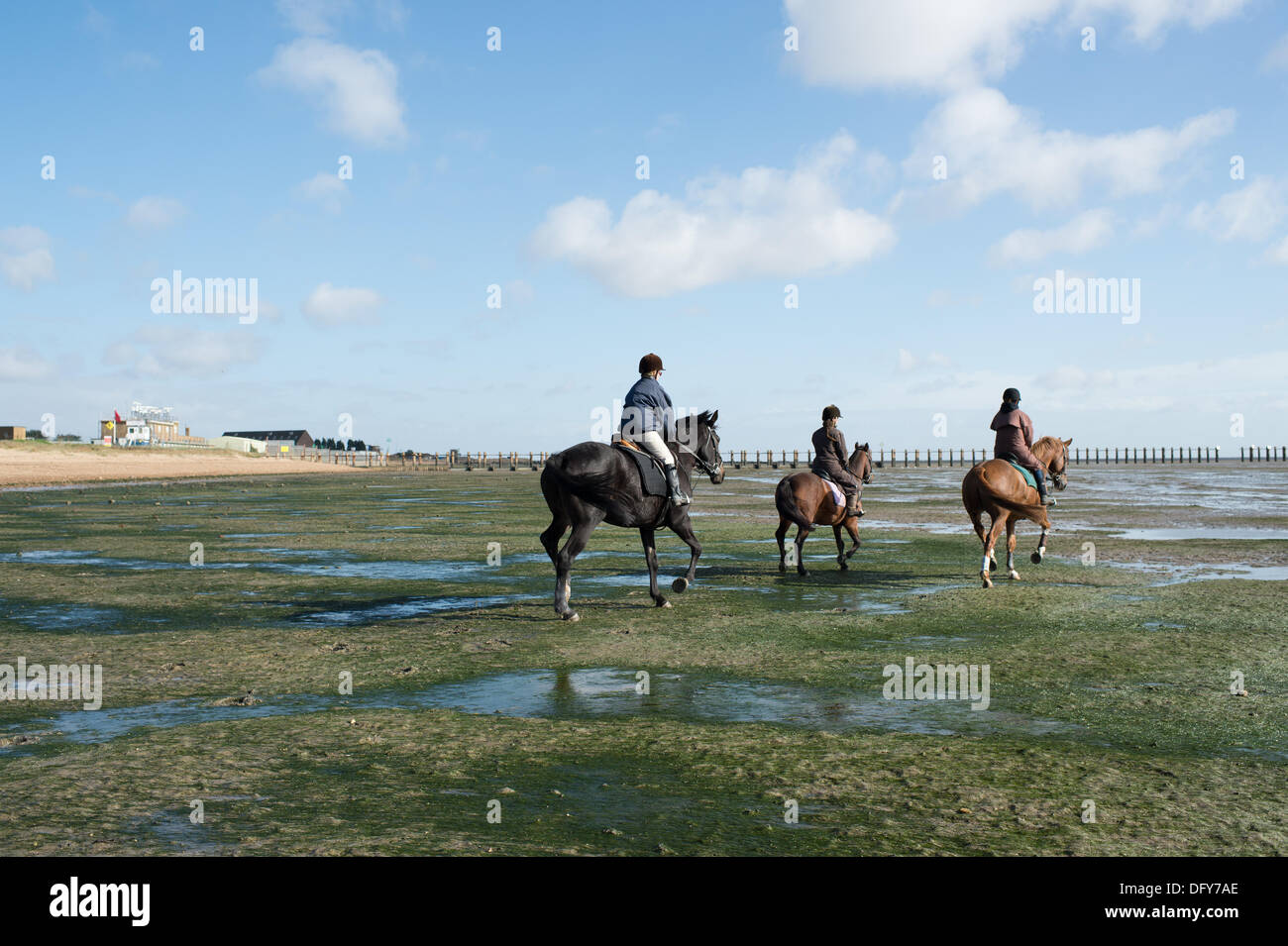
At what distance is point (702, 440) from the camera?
1230 centimetres

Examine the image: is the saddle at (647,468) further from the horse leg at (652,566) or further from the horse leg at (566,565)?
the horse leg at (566,565)

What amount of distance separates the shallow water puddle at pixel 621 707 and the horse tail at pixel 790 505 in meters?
6.53

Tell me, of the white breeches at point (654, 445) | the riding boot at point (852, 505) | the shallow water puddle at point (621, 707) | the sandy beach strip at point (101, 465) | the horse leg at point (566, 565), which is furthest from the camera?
the sandy beach strip at point (101, 465)

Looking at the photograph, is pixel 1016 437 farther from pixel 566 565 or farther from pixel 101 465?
pixel 101 465

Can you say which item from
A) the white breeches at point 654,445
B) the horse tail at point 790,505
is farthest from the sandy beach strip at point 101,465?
the white breeches at point 654,445

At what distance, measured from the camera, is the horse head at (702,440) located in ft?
39.3

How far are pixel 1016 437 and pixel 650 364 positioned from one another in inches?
234

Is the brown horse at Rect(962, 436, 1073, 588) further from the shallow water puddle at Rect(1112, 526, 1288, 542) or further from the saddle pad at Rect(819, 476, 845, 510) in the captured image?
the shallow water puddle at Rect(1112, 526, 1288, 542)

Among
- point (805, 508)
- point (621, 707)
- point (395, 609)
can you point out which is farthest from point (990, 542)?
point (621, 707)

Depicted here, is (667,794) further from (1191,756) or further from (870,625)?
(870,625)

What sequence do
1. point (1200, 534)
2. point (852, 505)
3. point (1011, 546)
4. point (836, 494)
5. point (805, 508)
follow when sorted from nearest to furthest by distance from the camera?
point (1011, 546), point (805, 508), point (836, 494), point (852, 505), point (1200, 534)

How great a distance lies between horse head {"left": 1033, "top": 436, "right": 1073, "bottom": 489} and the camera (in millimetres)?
15102

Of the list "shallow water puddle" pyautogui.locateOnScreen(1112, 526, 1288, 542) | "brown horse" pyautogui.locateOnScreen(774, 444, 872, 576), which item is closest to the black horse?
"brown horse" pyautogui.locateOnScreen(774, 444, 872, 576)

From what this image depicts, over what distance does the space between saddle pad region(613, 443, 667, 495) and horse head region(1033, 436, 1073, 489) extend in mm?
7057
